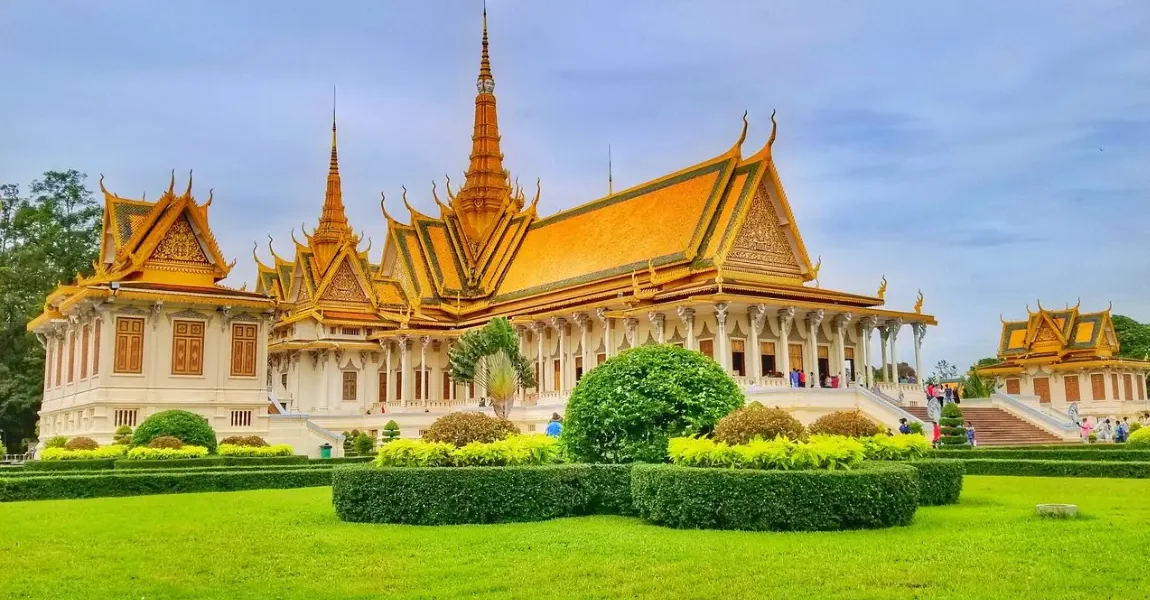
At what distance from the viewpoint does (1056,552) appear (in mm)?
7688

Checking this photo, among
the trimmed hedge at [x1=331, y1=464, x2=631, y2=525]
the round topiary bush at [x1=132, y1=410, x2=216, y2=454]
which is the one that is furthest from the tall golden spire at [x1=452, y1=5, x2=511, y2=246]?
the trimmed hedge at [x1=331, y1=464, x2=631, y2=525]

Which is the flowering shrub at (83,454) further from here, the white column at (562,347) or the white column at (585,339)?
the white column at (585,339)

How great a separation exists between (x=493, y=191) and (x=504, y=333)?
18657 millimetres

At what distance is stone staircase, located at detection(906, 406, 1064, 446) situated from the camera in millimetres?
27328

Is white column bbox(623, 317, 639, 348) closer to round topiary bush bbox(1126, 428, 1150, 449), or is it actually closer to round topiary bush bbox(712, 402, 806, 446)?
round topiary bush bbox(1126, 428, 1150, 449)

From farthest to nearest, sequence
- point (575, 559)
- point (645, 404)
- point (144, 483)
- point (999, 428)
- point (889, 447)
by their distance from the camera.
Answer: point (999, 428) < point (144, 483) < point (889, 447) < point (645, 404) < point (575, 559)

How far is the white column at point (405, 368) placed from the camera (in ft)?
129

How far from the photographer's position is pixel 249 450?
23.0 metres

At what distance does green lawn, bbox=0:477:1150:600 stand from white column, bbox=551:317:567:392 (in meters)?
24.4

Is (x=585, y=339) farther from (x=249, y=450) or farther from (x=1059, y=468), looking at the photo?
(x=1059, y=468)

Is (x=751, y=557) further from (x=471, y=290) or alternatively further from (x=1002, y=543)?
(x=471, y=290)

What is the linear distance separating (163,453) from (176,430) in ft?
8.29

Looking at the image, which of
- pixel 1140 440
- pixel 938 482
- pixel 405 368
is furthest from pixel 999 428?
pixel 405 368

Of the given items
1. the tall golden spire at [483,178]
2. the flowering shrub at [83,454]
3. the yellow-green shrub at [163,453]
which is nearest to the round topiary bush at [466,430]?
the yellow-green shrub at [163,453]
